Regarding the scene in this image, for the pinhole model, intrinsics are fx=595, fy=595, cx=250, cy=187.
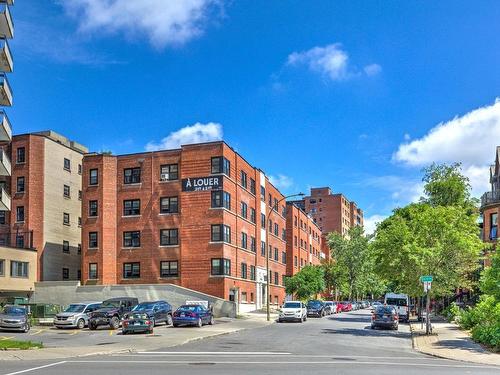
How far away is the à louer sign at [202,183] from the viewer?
2219 inches

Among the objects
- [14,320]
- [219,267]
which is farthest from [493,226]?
[14,320]

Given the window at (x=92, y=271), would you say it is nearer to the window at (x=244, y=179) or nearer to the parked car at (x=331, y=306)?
the window at (x=244, y=179)

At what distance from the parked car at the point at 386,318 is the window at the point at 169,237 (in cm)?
2359

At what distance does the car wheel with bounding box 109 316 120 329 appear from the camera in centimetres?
3753

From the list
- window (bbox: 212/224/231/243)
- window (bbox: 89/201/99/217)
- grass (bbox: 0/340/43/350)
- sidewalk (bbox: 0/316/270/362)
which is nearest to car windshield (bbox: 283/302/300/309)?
window (bbox: 212/224/231/243)

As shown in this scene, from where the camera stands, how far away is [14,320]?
115 ft

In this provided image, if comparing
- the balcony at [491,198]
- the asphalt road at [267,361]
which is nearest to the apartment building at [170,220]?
the balcony at [491,198]

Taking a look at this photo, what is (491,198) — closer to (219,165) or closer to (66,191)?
(219,165)

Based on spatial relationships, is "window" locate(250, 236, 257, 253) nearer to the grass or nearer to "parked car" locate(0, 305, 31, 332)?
"parked car" locate(0, 305, 31, 332)

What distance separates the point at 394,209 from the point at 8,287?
126 ft

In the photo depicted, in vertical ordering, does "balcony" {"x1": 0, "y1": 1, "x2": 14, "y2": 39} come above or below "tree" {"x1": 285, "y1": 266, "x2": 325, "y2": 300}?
above

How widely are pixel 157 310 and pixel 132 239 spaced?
21071 millimetres

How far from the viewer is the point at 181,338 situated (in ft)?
100.0

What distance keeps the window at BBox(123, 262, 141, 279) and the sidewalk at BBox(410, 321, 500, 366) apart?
1212 inches
